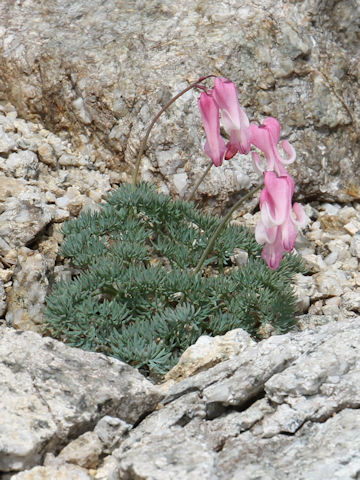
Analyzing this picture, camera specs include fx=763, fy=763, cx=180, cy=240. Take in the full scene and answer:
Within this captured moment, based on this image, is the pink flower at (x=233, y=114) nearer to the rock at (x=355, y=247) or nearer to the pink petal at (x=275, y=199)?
the pink petal at (x=275, y=199)

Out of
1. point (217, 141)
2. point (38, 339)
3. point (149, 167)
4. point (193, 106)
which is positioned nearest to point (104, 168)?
point (149, 167)

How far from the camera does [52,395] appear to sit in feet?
9.66

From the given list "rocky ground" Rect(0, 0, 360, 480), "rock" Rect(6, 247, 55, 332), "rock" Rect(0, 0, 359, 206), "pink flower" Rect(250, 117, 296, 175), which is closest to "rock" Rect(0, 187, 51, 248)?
"rocky ground" Rect(0, 0, 360, 480)

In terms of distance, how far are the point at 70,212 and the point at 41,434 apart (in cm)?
247

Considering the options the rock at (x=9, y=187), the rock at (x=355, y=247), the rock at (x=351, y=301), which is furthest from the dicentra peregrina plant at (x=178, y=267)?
the rock at (x=355, y=247)

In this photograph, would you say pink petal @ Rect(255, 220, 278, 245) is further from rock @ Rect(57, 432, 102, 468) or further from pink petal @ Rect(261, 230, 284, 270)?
rock @ Rect(57, 432, 102, 468)

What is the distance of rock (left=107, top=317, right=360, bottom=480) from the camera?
2.46m

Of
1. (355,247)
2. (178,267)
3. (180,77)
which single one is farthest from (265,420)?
(180,77)

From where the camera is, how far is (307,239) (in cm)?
534

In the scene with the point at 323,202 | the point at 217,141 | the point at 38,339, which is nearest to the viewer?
the point at 38,339

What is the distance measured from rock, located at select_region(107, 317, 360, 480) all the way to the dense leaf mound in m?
0.77

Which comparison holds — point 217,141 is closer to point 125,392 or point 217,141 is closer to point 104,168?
point 125,392

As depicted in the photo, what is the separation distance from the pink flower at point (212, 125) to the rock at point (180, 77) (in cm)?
147

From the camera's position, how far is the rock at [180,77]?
5.45 metres
